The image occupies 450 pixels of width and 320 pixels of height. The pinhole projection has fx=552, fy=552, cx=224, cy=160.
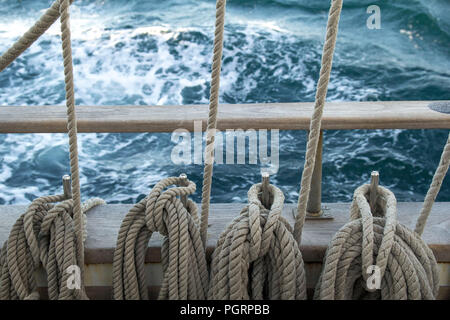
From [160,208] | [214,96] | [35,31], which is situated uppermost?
[35,31]

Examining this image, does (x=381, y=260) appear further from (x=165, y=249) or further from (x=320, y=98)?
(x=165, y=249)

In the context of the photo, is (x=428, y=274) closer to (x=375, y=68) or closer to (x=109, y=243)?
(x=109, y=243)

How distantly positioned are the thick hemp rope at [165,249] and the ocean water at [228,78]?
2.54 meters

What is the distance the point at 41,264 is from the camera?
4.94 ft

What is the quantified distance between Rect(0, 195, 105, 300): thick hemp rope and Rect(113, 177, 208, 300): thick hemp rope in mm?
123

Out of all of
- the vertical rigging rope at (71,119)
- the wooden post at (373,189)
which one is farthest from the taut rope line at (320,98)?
the vertical rigging rope at (71,119)

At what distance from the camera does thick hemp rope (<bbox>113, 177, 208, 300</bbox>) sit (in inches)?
55.9

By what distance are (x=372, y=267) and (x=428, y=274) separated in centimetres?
17

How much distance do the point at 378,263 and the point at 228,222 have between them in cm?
49

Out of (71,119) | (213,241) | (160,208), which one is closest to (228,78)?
(213,241)

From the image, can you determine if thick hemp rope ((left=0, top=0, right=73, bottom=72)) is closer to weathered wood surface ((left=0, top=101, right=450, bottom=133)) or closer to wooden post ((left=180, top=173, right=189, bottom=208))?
weathered wood surface ((left=0, top=101, right=450, bottom=133))

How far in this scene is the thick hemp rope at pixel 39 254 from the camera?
56.7 inches

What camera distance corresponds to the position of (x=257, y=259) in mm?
1396

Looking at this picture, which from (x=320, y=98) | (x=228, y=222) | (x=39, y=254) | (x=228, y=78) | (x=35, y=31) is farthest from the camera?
(x=228, y=78)
